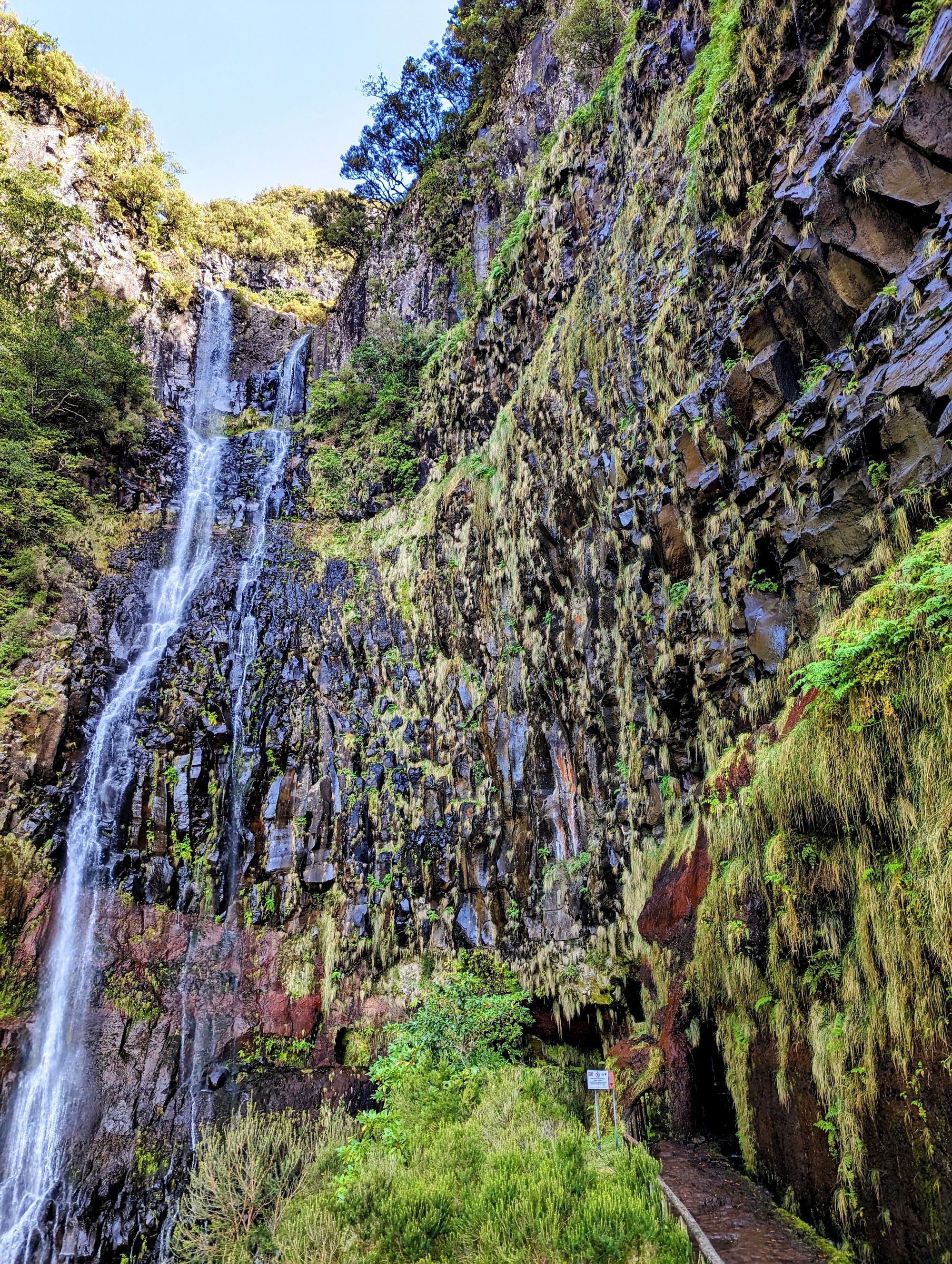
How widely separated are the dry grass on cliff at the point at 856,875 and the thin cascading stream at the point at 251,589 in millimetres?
13756

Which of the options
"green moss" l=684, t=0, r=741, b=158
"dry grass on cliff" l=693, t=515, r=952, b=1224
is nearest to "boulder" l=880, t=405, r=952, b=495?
"dry grass on cliff" l=693, t=515, r=952, b=1224

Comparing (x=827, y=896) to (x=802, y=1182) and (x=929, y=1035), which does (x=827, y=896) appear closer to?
(x=929, y=1035)

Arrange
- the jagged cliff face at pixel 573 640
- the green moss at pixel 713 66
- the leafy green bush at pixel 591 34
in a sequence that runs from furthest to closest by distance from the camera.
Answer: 1. the leafy green bush at pixel 591 34
2. the green moss at pixel 713 66
3. the jagged cliff face at pixel 573 640

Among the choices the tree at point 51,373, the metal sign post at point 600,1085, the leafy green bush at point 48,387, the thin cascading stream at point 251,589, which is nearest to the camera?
the metal sign post at point 600,1085

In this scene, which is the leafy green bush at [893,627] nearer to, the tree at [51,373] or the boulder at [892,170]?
the boulder at [892,170]

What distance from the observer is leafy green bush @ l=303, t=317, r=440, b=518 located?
23391 mm

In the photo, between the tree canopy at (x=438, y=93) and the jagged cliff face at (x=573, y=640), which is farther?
the tree canopy at (x=438, y=93)

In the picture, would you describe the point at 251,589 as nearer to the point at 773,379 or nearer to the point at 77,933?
the point at 77,933

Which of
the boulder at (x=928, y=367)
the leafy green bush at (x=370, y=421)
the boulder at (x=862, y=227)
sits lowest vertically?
the boulder at (x=928, y=367)

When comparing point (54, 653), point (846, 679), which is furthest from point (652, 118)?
point (54, 653)

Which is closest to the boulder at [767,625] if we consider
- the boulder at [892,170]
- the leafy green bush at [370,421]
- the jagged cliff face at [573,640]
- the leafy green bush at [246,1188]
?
the jagged cliff face at [573,640]

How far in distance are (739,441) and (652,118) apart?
9.29 meters

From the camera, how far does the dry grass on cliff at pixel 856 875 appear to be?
489 cm

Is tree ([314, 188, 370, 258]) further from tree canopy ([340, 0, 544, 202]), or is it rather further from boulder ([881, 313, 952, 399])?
boulder ([881, 313, 952, 399])
